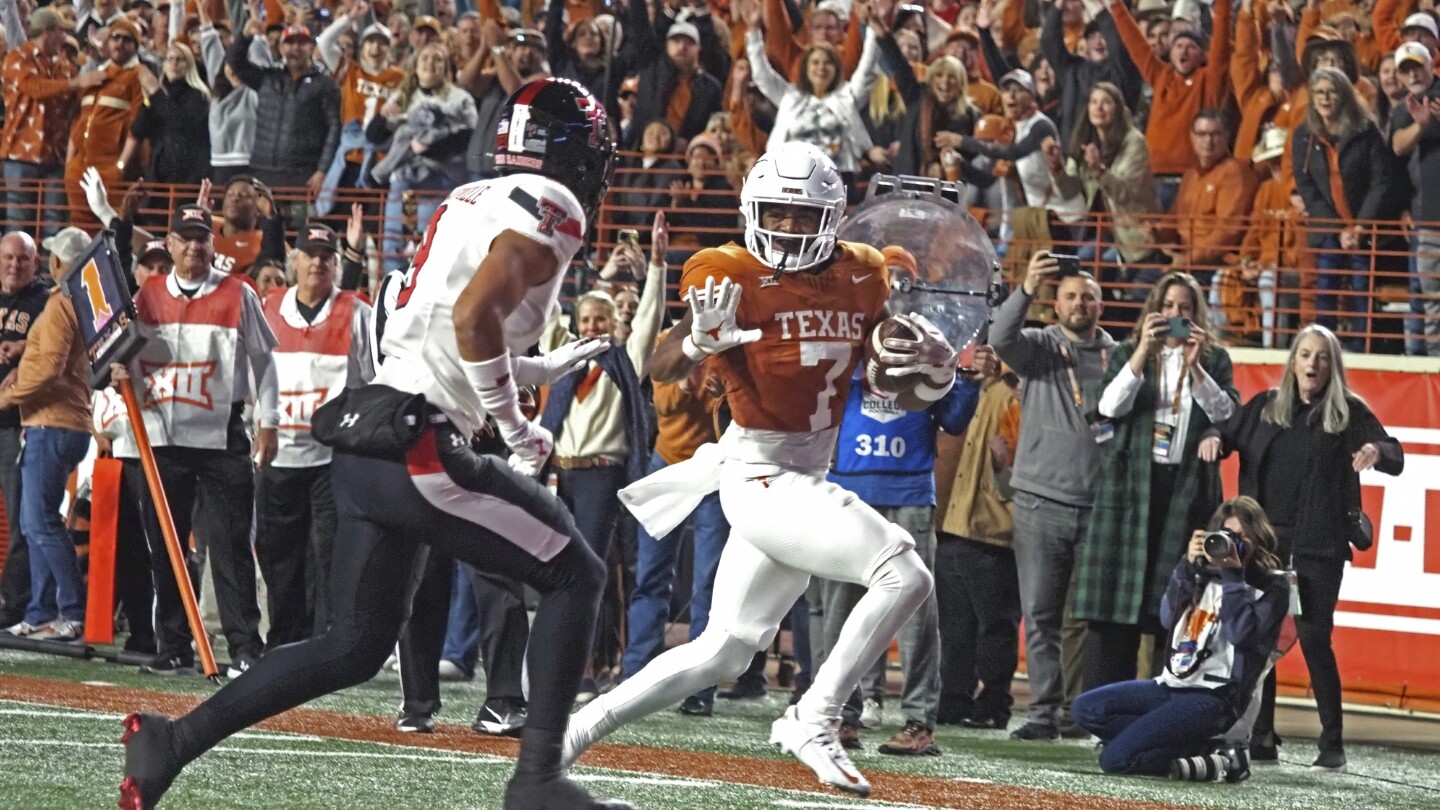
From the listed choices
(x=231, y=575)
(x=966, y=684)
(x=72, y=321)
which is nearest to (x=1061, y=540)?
(x=966, y=684)

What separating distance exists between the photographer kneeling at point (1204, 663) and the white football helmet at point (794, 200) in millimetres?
2586

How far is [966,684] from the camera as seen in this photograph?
9617 mm

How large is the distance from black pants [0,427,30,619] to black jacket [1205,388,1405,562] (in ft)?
20.0

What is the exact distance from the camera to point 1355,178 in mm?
11062

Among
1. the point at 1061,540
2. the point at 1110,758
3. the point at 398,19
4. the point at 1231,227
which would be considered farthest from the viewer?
the point at 398,19

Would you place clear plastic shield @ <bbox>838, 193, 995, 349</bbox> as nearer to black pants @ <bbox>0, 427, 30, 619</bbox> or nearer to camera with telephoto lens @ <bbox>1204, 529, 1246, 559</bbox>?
camera with telephoto lens @ <bbox>1204, 529, 1246, 559</bbox>

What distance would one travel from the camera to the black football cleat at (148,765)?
491cm

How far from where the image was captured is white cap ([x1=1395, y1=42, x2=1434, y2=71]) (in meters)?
11.0

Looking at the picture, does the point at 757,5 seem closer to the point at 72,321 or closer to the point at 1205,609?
the point at 72,321

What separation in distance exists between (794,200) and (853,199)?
6.01 metres

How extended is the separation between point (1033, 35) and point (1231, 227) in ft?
10.2

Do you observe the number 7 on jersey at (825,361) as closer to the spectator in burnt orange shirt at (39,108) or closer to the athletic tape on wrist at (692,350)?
the athletic tape on wrist at (692,350)

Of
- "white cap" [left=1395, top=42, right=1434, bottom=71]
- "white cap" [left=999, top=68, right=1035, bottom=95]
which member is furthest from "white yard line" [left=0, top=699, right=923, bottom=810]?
"white cap" [left=999, top=68, right=1035, bottom=95]

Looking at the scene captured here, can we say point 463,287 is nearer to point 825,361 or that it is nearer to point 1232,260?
point 825,361
